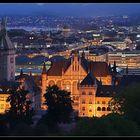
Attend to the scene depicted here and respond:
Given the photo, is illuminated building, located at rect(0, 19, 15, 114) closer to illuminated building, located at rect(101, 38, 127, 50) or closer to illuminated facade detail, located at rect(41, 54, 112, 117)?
illuminated facade detail, located at rect(41, 54, 112, 117)

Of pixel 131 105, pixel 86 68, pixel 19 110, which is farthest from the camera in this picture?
pixel 86 68

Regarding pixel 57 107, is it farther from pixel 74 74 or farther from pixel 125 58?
pixel 125 58

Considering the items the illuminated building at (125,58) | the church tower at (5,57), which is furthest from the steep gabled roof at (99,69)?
the illuminated building at (125,58)

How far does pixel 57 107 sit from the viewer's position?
1912 centimetres

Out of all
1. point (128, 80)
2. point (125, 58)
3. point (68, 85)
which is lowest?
point (68, 85)

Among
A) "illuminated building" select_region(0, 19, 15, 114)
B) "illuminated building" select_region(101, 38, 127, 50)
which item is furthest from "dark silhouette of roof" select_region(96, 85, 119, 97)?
"illuminated building" select_region(101, 38, 127, 50)

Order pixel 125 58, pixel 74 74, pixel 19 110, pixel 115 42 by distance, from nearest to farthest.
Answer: pixel 19 110, pixel 74 74, pixel 125 58, pixel 115 42

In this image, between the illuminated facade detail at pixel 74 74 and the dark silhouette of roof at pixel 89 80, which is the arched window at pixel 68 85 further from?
the dark silhouette of roof at pixel 89 80

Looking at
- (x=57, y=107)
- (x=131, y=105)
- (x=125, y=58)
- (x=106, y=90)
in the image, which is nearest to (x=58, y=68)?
(x=106, y=90)

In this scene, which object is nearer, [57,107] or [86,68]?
[57,107]

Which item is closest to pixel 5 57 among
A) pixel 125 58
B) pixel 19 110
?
pixel 19 110

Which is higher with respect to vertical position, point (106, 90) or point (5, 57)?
point (5, 57)

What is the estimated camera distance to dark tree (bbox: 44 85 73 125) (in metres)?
17.8

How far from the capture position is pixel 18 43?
212 ft
